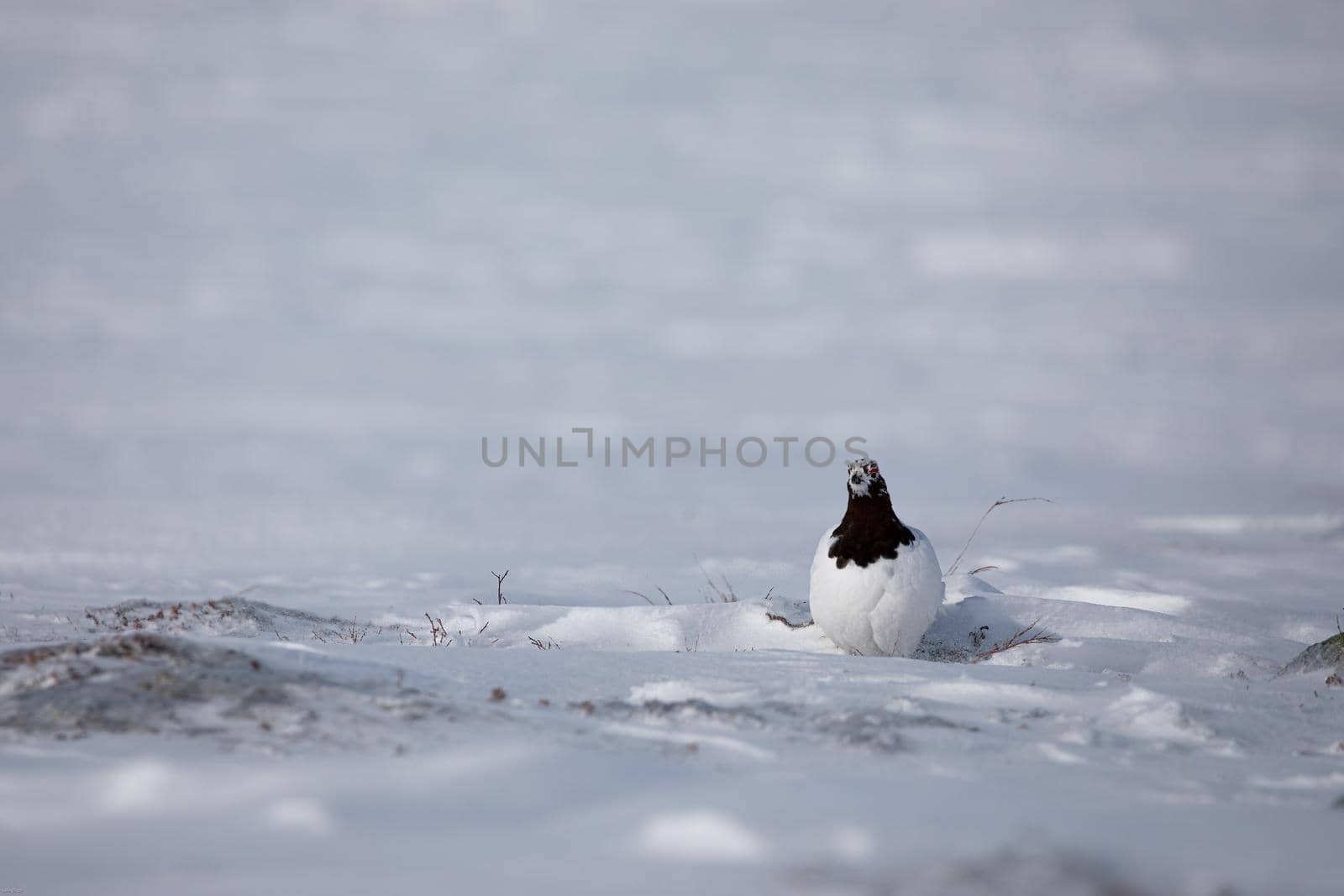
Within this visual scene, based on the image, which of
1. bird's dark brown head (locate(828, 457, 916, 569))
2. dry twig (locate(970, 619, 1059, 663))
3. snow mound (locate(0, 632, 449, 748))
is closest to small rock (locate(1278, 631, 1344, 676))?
dry twig (locate(970, 619, 1059, 663))

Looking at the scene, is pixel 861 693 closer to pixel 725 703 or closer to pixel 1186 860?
pixel 725 703

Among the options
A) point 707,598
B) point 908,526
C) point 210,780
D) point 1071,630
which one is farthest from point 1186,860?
point 707,598

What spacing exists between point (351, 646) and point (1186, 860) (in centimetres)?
284

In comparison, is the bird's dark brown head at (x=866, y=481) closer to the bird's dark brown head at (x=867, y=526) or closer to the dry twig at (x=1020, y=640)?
the bird's dark brown head at (x=867, y=526)

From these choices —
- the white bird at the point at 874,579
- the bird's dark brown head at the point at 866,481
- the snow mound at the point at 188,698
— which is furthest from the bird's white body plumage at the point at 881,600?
the snow mound at the point at 188,698

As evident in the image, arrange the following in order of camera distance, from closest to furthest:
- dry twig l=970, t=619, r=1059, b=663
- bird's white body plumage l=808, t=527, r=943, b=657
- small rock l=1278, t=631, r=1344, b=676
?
small rock l=1278, t=631, r=1344, b=676
bird's white body plumage l=808, t=527, r=943, b=657
dry twig l=970, t=619, r=1059, b=663

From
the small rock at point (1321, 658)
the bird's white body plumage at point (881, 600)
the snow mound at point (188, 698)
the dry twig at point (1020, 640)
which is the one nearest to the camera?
the snow mound at point (188, 698)

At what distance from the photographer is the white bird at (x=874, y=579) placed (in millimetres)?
5574

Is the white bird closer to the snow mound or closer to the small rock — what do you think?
the small rock

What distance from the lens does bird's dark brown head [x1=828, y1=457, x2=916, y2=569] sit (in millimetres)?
5652

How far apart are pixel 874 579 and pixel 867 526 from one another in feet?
0.96

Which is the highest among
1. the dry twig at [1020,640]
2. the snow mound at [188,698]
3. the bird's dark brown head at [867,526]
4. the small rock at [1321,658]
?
the bird's dark brown head at [867,526]

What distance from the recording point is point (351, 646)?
4129 millimetres

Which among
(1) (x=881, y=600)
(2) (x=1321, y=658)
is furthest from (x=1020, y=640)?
(2) (x=1321, y=658)
